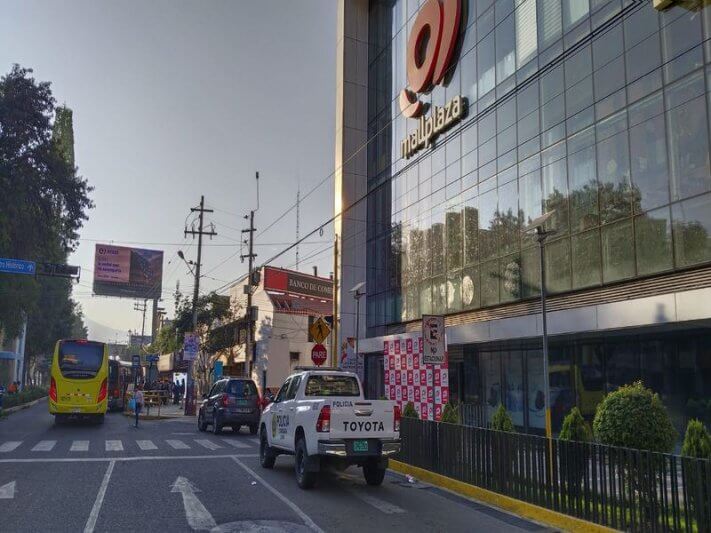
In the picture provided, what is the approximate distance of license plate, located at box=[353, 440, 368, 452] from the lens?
11366 millimetres

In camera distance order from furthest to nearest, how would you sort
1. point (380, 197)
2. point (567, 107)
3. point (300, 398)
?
point (380, 197) → point (567, 107) → point (300, 398)

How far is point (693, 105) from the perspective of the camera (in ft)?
45.6

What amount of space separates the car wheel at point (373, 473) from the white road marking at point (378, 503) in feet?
2.17

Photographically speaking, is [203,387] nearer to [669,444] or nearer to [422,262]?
[422,262]

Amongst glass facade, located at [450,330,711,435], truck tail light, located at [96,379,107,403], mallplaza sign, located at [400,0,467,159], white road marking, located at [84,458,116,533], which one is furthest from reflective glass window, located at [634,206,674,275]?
truck tail light, located at [96,379,107,403]

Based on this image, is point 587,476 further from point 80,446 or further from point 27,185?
point 27,185

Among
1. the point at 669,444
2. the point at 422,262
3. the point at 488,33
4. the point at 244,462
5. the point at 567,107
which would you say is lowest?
the point at 244,462

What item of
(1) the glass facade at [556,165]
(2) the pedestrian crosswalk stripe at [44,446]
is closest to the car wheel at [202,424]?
(2) the pedestrian crosswalk stripe at [44,446]

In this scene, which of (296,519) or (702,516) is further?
(296,519)

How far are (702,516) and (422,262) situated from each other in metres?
19.6

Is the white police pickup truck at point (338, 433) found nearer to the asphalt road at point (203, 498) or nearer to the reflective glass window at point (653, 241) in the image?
the asphalt road at point (203, 498)

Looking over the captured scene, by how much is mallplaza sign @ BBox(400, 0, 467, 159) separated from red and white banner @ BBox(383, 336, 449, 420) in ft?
27.4

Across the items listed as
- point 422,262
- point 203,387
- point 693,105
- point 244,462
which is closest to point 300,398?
point 244,462

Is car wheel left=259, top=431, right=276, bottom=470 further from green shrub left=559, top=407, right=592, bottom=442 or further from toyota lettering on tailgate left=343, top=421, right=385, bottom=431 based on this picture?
green shrub left=559, top=407, right=592, bottom=442
